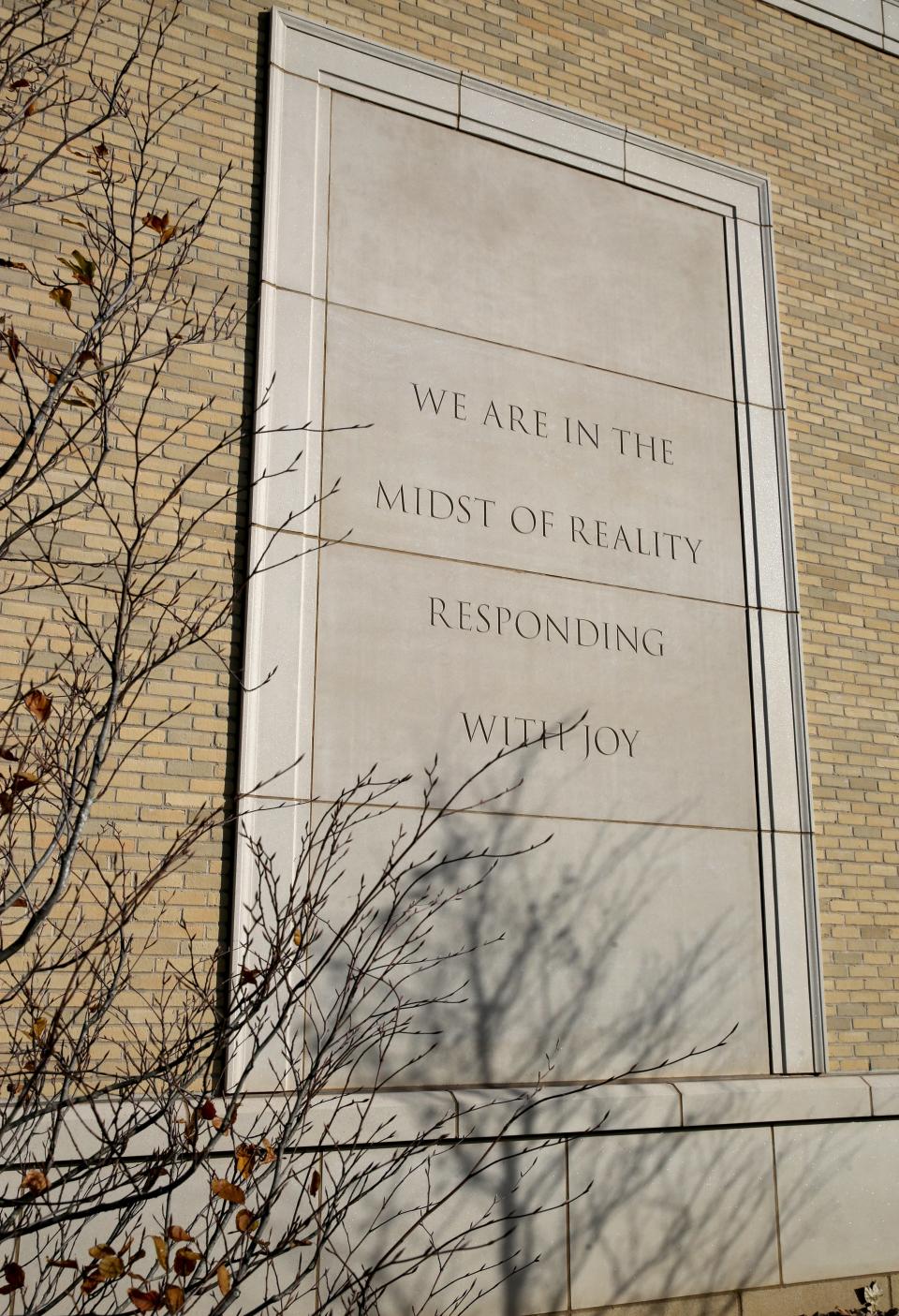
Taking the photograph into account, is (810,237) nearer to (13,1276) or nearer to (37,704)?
(37,704)

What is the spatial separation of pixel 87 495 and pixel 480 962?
362 centimetres

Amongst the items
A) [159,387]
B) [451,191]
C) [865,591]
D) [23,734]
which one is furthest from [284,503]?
[865,591]

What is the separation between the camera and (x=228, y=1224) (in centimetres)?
640

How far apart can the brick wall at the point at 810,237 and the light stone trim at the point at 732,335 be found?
0.61ft

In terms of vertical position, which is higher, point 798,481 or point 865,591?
point 798,481

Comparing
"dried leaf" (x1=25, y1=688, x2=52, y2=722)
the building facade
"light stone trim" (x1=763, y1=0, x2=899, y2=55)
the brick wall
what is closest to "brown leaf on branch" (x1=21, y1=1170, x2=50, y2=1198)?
"dried leaf" (x1=25, y1=688, x2=52, y2=722)

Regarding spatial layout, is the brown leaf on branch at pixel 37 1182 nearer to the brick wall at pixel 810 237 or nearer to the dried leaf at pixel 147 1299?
the dried leaf at pixel 147 1299

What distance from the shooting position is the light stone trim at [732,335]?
794 centimetres

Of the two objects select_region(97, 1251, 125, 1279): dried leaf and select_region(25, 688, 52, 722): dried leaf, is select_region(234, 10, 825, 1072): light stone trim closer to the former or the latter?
select_region(25, 688, 52, 722): dried leaf

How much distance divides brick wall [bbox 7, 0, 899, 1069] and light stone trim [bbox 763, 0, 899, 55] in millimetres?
97

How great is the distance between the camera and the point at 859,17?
39.3ft

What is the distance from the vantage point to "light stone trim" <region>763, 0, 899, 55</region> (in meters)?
11.7

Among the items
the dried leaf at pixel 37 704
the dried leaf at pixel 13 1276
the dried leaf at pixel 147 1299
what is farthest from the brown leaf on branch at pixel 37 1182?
the dried leaf at pixel 37 704

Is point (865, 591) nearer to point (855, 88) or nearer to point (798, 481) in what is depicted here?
point (798, 481)
